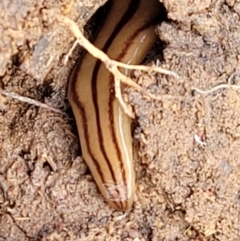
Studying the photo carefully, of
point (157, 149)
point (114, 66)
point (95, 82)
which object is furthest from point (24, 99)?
point (157, 149)

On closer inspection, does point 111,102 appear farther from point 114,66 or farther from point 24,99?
point 24,99

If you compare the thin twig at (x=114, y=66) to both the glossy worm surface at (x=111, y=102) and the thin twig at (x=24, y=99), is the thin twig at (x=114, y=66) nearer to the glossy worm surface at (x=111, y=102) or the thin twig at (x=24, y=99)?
the glossy worm surface at (x=111, y=102)

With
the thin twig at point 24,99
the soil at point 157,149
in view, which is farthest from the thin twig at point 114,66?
the thin twig at point 24,99

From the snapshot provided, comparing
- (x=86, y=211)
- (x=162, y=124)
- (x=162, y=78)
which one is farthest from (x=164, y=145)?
(x=86, y=211)

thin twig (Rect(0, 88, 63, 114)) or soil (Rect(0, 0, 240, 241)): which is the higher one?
thin twig (Rect(0, 88, 63, 114))

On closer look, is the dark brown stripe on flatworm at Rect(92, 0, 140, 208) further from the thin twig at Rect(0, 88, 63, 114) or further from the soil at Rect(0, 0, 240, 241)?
the thin twig at Rect(0, 88, 63, 114)

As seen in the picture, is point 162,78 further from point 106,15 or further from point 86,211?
point 86,211

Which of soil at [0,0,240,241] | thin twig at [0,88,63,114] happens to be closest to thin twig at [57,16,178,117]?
soil at [0,0,240,241]
